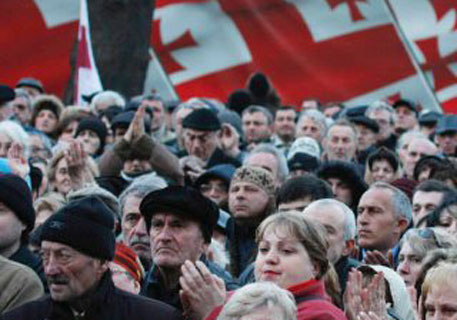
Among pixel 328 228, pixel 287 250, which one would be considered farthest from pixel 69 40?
pixel 287 250

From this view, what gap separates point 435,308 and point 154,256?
1489mm

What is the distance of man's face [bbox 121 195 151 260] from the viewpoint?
9594mm

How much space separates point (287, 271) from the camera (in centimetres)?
749

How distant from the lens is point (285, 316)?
21.5ft

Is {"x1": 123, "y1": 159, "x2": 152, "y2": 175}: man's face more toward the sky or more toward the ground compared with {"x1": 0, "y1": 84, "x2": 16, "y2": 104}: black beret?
more toward the ground

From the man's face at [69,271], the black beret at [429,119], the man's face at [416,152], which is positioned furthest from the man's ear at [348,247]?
the black beret at [429,119]

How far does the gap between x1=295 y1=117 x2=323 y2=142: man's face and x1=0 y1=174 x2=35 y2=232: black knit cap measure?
6.87 m

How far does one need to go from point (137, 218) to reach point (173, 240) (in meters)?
2.12

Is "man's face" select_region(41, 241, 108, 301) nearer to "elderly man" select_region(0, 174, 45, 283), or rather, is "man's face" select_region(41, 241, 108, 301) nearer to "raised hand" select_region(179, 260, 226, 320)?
"raised hand" select_region(179, 260, 226, 320)

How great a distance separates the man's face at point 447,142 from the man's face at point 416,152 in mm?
A: 1059

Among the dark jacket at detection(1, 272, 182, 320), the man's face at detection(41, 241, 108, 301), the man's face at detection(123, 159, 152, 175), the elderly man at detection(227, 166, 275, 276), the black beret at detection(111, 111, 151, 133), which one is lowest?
the elderly man at detection(227, 166, 275, 276)

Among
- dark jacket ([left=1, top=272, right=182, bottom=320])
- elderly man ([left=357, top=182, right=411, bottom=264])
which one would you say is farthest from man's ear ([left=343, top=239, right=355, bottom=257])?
dark jacket ([left=1, top=272, right=182, bottom=320])

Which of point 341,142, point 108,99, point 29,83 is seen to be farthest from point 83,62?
point 341,142

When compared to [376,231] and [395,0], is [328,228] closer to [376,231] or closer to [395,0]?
[376,231]
